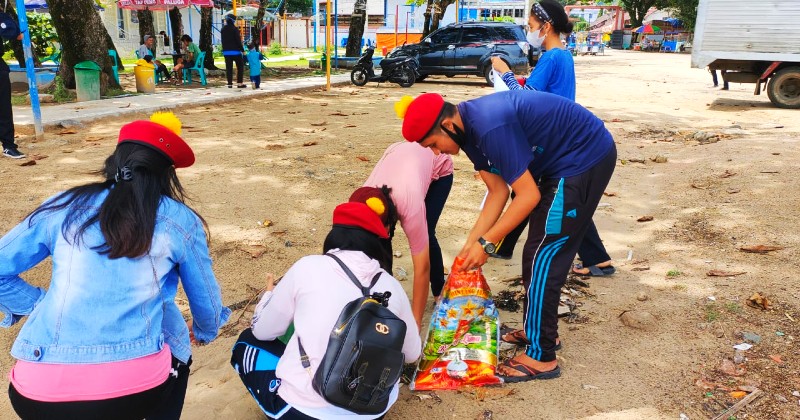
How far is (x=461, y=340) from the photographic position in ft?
9.02

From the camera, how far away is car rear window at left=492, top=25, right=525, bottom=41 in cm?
1580

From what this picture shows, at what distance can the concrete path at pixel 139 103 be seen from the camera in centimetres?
865

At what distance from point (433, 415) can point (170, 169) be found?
4.93 ft

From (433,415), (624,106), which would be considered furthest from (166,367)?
(624,106)

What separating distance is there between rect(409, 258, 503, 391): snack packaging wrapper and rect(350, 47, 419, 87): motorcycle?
13.2 m

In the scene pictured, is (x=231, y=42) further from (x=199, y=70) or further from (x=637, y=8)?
(x=637, y=8)

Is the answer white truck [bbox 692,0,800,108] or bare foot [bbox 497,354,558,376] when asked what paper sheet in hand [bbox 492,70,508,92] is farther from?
white truck [bbox 692,0,800,108]

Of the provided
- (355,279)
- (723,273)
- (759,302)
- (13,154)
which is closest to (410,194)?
(355,279)

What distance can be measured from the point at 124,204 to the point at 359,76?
14.4 meters

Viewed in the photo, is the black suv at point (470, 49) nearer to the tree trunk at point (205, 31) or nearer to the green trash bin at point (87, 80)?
the tree trunk at point (205, 31)

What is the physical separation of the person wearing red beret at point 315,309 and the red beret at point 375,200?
0.26ft

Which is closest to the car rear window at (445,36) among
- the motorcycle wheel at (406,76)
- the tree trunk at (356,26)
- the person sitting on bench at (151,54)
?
the motorcycle wheel at (406,76)

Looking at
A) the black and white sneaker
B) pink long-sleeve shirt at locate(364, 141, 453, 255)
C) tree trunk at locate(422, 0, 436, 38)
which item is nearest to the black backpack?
pink long-sleeve shirt at locate(364, 141, 453, 255)

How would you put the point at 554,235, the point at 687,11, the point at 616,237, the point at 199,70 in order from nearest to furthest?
the point at 554,235
the point at 616,237
the point at 199,70
the point at 687,11
